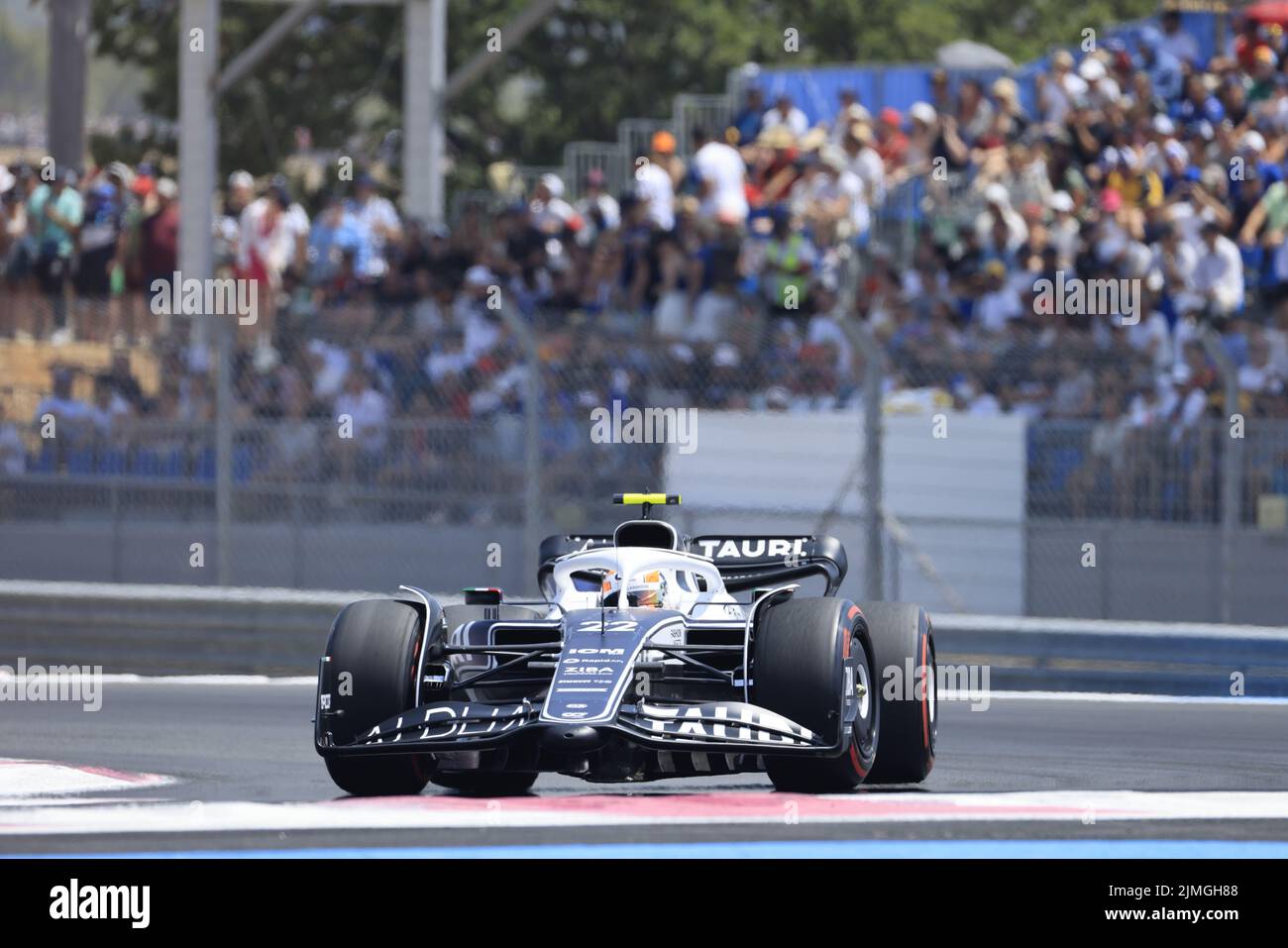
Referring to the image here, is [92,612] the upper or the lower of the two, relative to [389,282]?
lower

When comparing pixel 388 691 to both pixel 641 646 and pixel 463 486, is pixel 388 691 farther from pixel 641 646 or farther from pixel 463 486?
pixel 463 486

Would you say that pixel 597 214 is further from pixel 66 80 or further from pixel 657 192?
pixel 66 80

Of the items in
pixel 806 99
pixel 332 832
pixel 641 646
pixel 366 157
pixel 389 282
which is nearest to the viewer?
pixel 332 832

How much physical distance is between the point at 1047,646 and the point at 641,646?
4863 millimetres

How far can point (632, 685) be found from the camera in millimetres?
8719

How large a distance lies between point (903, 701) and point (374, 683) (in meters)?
2.01

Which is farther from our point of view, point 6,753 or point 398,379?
point 398,379

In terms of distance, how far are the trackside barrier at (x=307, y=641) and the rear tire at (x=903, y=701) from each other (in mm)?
3763

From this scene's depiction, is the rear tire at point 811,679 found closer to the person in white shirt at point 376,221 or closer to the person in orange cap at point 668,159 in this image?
the person in orange cap at point 668,159

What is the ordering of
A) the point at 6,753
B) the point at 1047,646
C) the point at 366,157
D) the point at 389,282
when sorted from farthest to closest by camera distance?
the point at 366,157 < the point at 389,282 < the point at 1047,646 < the point at 6,753

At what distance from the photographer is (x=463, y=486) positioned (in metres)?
14.1

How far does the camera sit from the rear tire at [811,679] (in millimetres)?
8508
